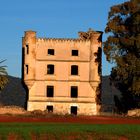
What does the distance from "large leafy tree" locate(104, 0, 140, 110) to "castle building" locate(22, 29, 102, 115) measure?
206 inches

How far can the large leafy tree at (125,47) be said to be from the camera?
3046 inches

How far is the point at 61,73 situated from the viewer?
86.8m

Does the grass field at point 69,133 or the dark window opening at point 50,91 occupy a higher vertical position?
the dark window opening at point 50,91

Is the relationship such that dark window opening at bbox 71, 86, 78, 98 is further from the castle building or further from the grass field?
the grass field

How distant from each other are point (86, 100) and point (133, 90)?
11996 mm

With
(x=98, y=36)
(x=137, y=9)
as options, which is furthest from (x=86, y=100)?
(x=137, y=9)

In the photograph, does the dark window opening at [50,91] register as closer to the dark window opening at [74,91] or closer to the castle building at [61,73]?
the castle building at [61,73]

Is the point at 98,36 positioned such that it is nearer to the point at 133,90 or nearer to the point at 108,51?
the point at 108,51

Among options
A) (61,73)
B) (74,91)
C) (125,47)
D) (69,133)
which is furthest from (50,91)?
(69,133)

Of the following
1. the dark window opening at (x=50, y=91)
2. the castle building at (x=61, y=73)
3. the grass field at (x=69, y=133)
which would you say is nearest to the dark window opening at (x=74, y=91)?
the castle building at (x=61, y=73)

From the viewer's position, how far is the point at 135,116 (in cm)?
7600

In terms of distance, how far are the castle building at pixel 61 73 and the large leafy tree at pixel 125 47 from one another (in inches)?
206

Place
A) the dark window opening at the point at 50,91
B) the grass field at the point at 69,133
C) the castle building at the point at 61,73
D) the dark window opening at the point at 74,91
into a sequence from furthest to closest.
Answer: the dark window opening at the point at 74,91
the dark window opening at the point at 50,91
the castle building at the point at 61,73
the grass field at the point at 69,133

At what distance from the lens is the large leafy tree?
7738cm
